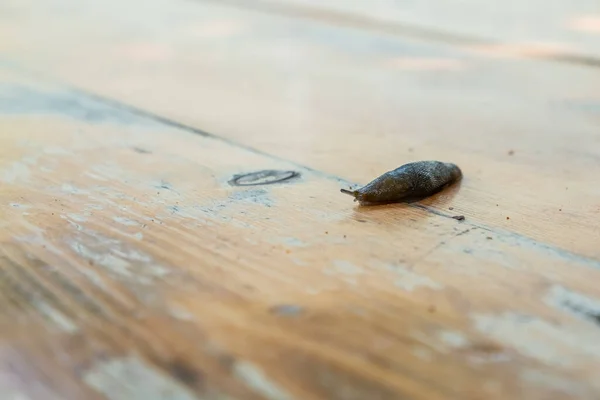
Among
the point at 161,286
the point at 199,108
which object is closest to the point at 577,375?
the point at 161,286

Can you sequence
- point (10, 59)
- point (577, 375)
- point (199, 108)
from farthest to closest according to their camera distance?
point (10, 59) < point (199, 108) < point (577, 375)

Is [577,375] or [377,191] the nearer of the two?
[577,375]

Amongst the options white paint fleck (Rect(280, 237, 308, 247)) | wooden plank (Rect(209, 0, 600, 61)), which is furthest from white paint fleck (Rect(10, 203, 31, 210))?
wooden plank (Rect(209, 0, 600, 61))

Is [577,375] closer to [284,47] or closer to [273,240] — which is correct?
[273,240]

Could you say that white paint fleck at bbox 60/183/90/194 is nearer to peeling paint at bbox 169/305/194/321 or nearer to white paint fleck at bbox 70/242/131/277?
white paint fleck at bbox 70/242/131/277

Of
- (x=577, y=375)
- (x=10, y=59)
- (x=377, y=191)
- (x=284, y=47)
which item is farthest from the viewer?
(x=284, y=47)

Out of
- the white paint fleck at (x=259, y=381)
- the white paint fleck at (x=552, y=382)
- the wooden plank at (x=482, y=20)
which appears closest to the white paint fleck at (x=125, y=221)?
the white paint fleck at (x=259, y=381)

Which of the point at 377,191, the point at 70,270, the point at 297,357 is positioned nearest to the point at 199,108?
the point at 377,191
